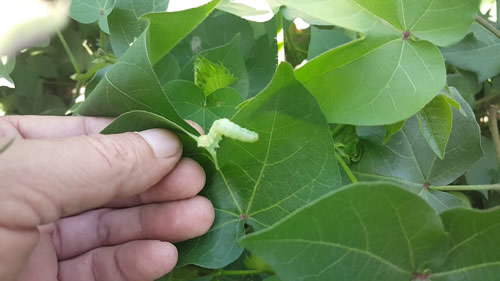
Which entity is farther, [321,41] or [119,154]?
[321,41]

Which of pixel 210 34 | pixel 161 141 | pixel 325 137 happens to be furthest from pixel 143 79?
pixel 210 34

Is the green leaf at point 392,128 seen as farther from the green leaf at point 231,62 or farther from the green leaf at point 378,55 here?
the green leaf at point 231,62

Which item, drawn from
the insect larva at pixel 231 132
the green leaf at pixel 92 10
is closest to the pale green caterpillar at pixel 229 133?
the insect larva at pixel 231 132

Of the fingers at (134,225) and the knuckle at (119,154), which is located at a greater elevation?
the knuckle at (119,154)

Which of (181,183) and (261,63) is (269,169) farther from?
(261,63)

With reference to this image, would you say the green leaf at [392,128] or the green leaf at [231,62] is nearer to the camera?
the green leaf at [392,128]

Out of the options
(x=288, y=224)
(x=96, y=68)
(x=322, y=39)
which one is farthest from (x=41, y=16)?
(x=288, y=224)
